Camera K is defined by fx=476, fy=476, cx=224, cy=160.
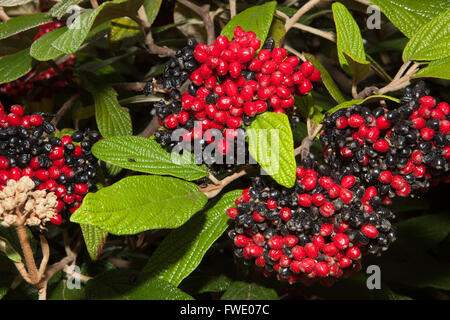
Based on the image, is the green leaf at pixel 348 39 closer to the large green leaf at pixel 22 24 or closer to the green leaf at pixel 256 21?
the green leaf at pixel 256 21

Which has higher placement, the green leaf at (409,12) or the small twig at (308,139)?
the green leaf at (409,12)

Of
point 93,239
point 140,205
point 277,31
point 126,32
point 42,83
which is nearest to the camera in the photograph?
point 140,205

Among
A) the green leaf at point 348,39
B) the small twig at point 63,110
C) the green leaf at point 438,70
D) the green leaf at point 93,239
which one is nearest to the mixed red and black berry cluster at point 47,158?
the green leaf at point 93,239

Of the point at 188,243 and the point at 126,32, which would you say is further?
the point at 126,32

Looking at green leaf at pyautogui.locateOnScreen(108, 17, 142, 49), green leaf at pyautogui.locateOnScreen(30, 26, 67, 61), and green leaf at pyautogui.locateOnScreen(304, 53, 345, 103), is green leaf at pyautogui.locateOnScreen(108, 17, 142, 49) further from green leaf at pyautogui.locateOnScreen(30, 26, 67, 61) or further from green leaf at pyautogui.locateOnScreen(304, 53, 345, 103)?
green leaf at pyautogui.locateOnScreen(304, 53, 345, 103)

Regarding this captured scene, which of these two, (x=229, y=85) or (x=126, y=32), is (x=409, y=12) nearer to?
(x=229, y=85)

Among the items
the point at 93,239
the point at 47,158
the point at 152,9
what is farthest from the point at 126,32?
the point at 93,239
